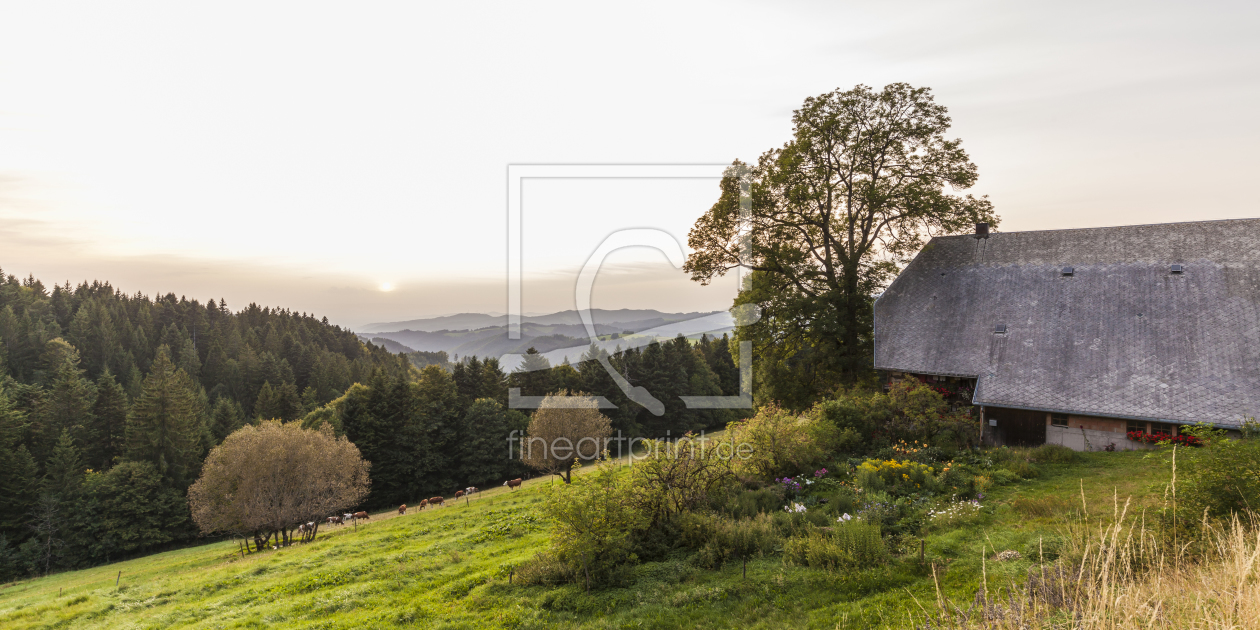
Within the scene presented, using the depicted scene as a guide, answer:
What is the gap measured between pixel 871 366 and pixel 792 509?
12394mm

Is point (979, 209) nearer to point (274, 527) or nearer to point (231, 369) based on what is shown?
point (274, 527)

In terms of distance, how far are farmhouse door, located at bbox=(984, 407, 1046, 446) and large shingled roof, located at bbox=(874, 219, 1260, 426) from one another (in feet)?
1.95

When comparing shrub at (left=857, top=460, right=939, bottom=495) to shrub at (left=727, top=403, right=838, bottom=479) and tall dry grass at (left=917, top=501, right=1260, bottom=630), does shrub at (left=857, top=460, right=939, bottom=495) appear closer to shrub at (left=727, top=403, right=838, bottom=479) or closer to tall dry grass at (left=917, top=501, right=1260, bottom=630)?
shrub at (left=727, top=403, right=838, bottom=479)

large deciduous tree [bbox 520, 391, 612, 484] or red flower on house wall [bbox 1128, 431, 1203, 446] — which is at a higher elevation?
red flower on house wall [bbox 1128, 431, 1203, 446]

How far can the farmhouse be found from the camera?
15391 mm

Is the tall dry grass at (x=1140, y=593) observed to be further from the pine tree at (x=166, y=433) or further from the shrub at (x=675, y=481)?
the pine tree at (x=166, y=433)

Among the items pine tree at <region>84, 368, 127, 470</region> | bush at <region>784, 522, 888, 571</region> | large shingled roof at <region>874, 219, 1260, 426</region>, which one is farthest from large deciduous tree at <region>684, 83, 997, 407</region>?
pine tree at <region>84, 368, 127, 470</region>

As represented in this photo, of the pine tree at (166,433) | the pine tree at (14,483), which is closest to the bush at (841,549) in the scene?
the pine tree at (166,433)

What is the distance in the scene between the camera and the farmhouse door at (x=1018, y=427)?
1717 centimetres

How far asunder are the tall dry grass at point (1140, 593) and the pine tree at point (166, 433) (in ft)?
194

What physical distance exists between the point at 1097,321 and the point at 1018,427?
A: 424 cm

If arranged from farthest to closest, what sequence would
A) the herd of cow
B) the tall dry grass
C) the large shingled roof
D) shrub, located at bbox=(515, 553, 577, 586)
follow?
the herd of cow → the large shingled roof → shrub, located at bbox=(515, 553, 577, 586) → the tall dry grass

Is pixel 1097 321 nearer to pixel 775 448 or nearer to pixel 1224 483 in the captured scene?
pixel 775 448

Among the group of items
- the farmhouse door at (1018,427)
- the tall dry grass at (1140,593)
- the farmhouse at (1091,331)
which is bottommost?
the farmhouse door at (1018,427)
